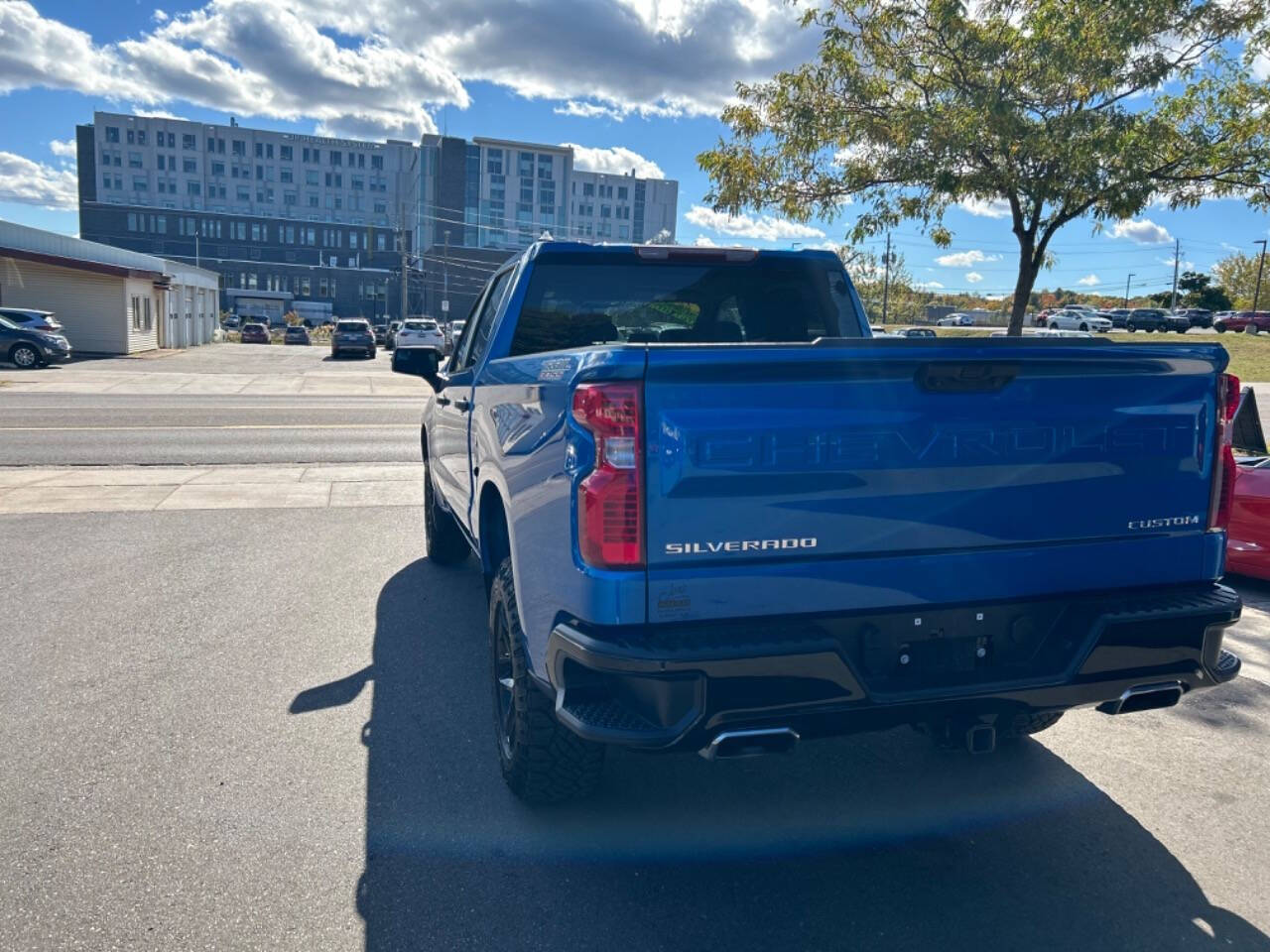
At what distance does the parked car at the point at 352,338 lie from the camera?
1650 inches

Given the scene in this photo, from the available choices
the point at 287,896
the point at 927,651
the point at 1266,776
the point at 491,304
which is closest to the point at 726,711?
the point at 927,651

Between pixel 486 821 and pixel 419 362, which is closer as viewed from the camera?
pixel 486 821

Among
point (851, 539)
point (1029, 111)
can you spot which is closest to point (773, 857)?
point (851, 539)

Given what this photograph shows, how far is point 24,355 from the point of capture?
2884 cm

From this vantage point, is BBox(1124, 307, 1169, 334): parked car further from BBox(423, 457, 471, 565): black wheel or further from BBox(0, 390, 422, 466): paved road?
BBox(423, 457, 471, 565): black wheel

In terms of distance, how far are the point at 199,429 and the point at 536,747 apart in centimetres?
1367

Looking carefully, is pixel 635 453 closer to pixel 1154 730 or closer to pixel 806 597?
pixel 806 597

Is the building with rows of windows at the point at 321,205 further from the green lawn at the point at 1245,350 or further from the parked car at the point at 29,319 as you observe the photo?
the parked car at the point at 29,319

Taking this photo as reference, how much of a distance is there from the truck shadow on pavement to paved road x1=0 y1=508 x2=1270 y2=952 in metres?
0.01

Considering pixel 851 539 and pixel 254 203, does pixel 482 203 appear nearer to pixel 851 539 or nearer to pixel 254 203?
pixel 254 203

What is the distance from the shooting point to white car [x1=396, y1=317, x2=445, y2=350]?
36.2m

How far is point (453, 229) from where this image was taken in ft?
368

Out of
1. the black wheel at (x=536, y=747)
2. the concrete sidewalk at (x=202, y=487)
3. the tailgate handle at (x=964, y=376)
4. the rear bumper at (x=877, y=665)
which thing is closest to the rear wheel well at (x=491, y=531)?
the black wheel at (x=536, y=747)

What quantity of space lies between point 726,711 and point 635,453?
75cm
